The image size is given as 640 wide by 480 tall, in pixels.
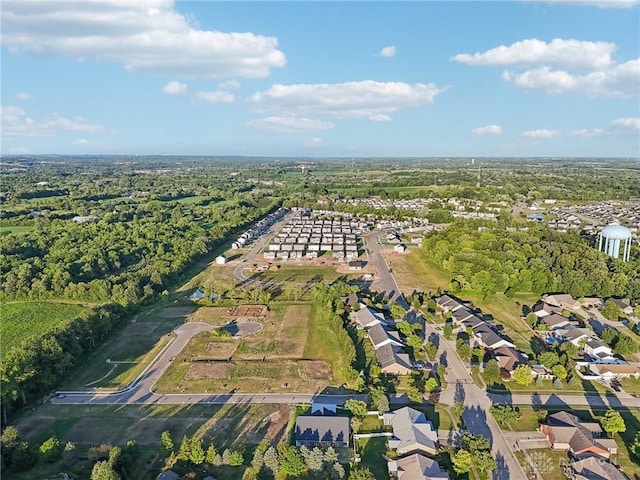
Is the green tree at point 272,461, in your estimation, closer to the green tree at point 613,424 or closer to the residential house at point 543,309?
the green tree at point 613,424

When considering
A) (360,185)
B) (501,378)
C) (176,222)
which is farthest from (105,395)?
(360,185)

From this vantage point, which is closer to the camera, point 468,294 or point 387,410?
point 387,410

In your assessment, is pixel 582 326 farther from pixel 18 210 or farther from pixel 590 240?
pixel 18 210

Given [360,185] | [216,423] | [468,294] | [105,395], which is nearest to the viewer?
Answer: [216,423]

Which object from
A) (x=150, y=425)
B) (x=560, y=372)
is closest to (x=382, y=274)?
(x=560, y=372)

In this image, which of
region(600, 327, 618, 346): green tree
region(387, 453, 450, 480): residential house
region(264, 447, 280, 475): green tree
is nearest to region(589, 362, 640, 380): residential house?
region(600, 327, 618, 346): green tree

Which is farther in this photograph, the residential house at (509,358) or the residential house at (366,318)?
the residential house at (366,318)

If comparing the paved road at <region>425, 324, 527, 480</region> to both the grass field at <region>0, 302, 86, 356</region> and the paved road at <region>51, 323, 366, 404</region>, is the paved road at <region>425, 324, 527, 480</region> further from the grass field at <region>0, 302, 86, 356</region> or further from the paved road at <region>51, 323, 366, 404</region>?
the grass field at <region>0, 302, 86, 356</region>

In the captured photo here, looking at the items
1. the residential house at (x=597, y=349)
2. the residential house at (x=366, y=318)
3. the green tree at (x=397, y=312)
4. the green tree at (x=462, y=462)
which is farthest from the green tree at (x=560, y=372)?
the green tree at (x=397, y=312)
